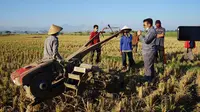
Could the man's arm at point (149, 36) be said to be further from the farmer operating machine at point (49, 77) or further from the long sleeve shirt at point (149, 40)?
the farmer operating machine at point (49, 77)

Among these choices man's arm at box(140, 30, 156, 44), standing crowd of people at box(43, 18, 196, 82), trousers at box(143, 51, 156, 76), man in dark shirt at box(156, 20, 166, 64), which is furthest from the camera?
man in dark shirt at box(156, 20, 166, 64)

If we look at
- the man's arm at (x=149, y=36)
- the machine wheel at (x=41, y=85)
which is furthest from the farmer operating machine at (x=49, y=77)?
the man's arm at (x=149, y=36)

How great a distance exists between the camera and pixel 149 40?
621 cm

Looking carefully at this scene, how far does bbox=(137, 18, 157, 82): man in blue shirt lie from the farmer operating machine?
195cm

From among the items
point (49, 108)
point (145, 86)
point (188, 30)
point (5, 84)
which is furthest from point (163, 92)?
point (5, 84)

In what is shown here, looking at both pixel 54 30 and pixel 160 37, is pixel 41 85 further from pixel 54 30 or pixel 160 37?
Result: pixel 160 37

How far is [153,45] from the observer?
638 cm

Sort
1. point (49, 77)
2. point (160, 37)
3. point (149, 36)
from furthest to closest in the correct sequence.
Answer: point (160, 37), point (149, 36), point (49, 77)

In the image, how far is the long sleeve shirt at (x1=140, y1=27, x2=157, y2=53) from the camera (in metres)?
6.16

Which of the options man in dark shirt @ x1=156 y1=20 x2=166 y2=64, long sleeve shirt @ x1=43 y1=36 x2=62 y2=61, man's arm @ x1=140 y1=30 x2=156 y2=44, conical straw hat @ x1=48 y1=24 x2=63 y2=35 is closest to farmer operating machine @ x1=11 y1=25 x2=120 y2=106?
long sleeve shirt @ x1=43 y1=36 x2=62 y2=61

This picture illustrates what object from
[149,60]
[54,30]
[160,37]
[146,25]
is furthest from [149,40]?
[160,37]

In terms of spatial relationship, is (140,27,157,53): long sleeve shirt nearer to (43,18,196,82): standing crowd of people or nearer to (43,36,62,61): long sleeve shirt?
(43,18,196,82): standing crowd of people

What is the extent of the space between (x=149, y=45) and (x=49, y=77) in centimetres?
287

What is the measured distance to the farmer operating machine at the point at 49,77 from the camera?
14.7 feet
